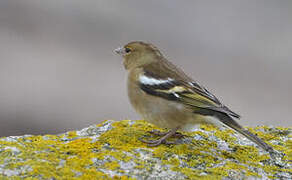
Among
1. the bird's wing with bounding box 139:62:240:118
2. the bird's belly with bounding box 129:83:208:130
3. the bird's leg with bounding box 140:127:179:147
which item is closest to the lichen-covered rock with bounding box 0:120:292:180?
the bird's leg with bounding box 140:127:179:147

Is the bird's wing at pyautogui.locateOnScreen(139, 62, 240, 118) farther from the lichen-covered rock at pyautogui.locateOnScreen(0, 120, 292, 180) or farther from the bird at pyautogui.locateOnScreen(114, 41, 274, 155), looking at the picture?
the lichen-covered rock at pyautogui.locateOnScreen(0, 120, 292, 180)

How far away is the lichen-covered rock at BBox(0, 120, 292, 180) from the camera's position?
433cm

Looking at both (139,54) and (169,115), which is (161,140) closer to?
(169,115)

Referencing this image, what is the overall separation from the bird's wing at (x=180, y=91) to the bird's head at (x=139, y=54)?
0.58 m

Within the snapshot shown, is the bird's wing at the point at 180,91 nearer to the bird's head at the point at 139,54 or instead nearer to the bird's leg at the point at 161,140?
the bird's leg at the point at 161,140

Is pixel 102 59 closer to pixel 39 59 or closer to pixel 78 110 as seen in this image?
pixel 39 59

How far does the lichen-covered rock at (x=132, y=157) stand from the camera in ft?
14.2

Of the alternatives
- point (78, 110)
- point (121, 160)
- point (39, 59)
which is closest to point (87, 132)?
point (121, 160)

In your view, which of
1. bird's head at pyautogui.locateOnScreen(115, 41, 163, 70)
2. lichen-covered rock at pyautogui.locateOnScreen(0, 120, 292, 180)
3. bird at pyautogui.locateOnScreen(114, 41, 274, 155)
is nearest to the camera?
lichen-covered rock at pyautogui.locateOnScreen(0, 120, 292, 180)

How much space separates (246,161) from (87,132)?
2.00 meters

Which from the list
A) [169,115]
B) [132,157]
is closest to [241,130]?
[169,115]

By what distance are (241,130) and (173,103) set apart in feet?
3.07

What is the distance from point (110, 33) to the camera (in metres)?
17.0

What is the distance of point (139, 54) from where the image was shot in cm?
683
